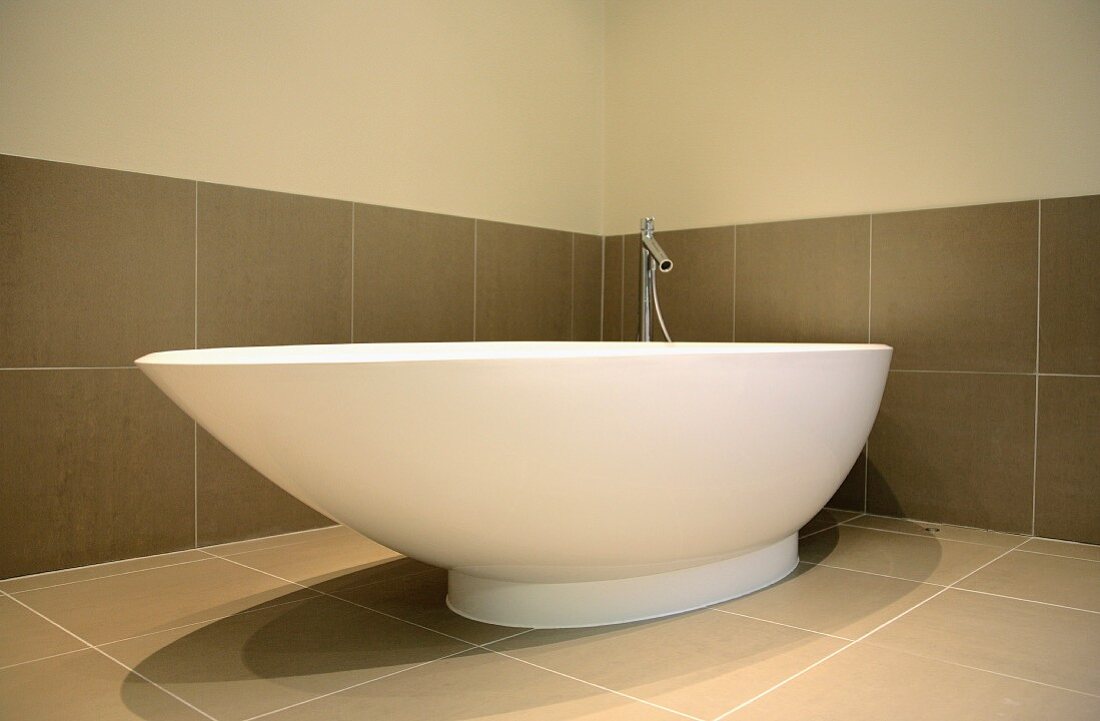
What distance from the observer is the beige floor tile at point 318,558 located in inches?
74.4

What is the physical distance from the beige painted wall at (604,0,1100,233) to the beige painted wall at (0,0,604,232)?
225mm

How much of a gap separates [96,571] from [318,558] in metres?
0.46

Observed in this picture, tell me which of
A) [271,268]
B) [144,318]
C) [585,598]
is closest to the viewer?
[585,598]

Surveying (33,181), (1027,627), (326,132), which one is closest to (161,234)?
(33,181)

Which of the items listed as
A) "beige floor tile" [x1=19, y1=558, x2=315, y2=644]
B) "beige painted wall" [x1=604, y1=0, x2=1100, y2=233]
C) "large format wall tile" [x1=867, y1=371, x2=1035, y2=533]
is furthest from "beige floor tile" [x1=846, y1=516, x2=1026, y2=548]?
"beige floor tile" [x1=19, y1=558, x2=315, y2=644]

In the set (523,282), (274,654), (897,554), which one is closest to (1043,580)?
(897,554)

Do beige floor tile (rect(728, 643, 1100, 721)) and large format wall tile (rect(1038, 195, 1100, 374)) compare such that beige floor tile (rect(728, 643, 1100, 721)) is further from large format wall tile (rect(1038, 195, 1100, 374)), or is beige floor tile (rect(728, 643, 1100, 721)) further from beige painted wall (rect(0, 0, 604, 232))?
beige painted wall (rect(0, 0, 604, 232))

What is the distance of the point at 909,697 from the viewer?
1.23m

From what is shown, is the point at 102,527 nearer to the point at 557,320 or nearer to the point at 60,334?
the point at 60,334

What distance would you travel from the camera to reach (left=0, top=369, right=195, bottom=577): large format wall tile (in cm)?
180

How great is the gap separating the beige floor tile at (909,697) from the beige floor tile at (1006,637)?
56 millimetres

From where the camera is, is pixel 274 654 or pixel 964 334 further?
pixel 964 334

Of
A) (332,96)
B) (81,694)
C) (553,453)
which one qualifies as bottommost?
(81,694)

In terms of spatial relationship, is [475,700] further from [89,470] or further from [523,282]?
[523,282]
